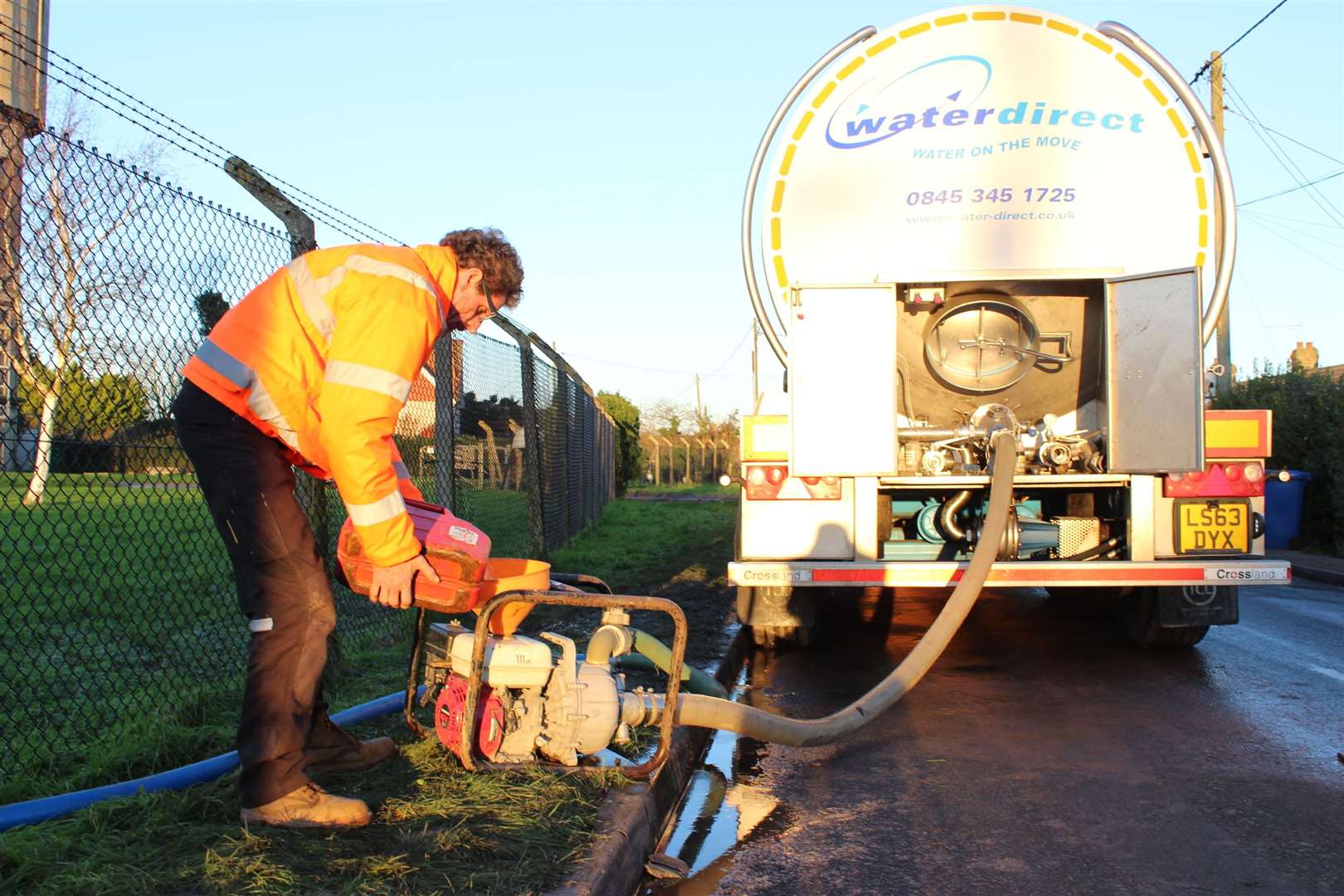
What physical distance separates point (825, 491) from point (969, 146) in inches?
89.9

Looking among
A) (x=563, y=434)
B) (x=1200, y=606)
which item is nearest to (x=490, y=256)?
(x=1200, y=606)

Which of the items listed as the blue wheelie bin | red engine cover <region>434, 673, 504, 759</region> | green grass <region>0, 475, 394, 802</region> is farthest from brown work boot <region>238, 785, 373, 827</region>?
the blue wheelie bin

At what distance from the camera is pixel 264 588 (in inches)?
Result: 130

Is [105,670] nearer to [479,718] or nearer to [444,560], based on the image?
[479,718]

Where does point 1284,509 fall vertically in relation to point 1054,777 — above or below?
above

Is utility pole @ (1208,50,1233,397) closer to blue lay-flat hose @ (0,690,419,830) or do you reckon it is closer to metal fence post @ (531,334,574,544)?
metal fence post @ (531,334,574,544)

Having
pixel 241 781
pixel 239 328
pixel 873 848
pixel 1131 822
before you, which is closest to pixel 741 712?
pixel 873 848

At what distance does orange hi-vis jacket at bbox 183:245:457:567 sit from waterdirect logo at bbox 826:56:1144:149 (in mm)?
4040

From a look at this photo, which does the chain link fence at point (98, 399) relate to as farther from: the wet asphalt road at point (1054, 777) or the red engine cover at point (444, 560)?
the wet asphalt road at point (1054, 777)

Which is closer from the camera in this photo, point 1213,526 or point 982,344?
point 1213,526

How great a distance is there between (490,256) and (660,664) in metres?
1.59

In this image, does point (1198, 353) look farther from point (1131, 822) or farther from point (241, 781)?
point (241, 781)

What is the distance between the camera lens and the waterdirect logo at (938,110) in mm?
6629

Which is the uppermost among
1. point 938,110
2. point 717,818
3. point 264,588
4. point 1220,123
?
point 1220,123
